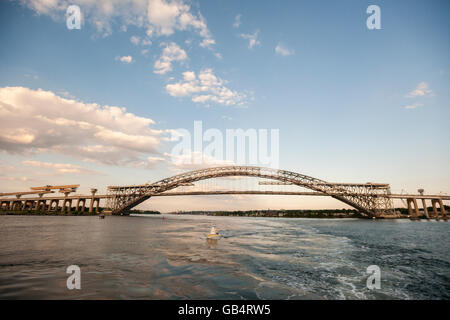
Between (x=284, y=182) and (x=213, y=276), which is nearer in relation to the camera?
(x=213, y=276)

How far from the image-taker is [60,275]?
623 cm

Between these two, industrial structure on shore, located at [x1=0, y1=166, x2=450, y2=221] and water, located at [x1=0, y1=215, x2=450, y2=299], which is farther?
industrial structure on shore, located at [x1=0, y1=166, x2=450, y2=221]

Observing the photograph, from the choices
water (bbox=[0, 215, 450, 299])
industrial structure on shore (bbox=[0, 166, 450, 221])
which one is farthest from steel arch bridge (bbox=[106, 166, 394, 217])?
water (bbox=[0, 215, 450, 299])

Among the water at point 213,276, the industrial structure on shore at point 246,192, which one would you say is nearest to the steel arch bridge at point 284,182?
the industrial structure on shore at point 246,192

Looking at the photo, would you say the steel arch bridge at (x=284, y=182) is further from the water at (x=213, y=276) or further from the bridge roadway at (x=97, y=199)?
the water at (x=213, y=276)

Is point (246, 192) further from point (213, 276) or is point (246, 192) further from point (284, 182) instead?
point (213, 276)

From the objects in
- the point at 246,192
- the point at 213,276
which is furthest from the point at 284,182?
the point at 213,276

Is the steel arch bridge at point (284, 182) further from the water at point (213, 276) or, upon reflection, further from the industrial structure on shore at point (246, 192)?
the water at point (213, 276)

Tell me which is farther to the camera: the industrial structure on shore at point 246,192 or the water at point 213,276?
the industrial structure on shore at point 246,192

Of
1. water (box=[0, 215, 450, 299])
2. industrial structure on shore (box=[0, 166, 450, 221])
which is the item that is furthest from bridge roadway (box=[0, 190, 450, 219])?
water (box=[0, 215, 450, 299])

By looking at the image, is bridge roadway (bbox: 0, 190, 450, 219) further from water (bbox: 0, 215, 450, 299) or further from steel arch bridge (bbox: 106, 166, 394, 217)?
water (bbox: 0, 215, 450, 299)
